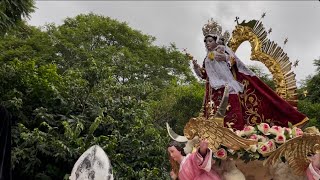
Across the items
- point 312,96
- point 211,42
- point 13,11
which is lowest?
point 211,42

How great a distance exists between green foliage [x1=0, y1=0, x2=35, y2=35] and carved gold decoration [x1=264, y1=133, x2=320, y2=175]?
7.85 metres

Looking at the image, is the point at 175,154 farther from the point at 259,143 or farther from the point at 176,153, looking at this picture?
the point at 259,143

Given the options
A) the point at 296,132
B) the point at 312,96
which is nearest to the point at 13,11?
the point at 296,132

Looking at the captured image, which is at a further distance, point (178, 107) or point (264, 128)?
point (178, 107)

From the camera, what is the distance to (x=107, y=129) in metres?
12.7

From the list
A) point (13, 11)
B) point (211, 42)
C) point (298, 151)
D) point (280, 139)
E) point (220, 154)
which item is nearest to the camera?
point (220, 154)

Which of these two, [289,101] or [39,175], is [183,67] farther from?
[289,101]

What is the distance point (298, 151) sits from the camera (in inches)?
236

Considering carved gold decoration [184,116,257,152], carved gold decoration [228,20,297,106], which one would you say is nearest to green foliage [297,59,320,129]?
carved gold decoration [228,20,297,106]

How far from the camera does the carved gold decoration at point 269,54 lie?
724 centimetres

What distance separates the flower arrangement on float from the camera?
19.6 feet

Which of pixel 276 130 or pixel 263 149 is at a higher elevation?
pixel 276 130

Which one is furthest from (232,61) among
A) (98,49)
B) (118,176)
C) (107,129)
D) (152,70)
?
(152,70)

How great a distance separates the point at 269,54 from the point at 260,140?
167 cm
